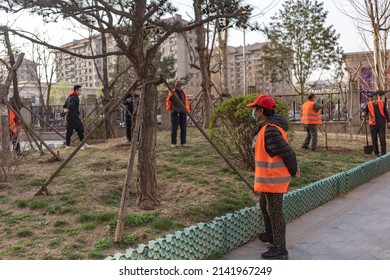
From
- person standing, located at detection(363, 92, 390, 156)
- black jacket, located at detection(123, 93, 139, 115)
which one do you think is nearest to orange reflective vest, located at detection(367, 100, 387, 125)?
person standing, located at detection(363, 92, 390, 156)

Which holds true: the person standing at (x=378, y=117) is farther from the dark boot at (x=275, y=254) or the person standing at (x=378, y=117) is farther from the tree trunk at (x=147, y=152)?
the dark boot at (x=275, y=254)

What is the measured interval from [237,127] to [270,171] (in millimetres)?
3692

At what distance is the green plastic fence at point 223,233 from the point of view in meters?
3.72

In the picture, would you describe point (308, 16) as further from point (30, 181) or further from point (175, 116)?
point (30, 181)

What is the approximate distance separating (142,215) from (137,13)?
2.63 metres

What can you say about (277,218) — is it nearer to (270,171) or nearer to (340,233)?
(270,171)

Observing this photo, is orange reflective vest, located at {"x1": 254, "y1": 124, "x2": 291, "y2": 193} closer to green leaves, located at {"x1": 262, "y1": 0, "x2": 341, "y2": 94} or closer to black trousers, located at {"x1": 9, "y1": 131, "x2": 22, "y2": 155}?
black trousers, located at {"x1": 9, "y1": 131, "x2": 22, "y2": 155}

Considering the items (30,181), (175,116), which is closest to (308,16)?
(175,116)

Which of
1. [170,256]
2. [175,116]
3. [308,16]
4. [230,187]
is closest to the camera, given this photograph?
[170,256]

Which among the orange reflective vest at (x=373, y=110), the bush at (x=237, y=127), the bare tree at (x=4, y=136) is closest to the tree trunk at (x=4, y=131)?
the bare tree at (x=4, y=136)

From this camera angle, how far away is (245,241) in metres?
4.88

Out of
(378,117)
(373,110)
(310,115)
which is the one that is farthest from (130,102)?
(378,117)

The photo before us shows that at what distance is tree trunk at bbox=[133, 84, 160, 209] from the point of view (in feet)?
19.1

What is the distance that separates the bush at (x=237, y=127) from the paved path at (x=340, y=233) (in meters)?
1.77
